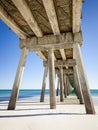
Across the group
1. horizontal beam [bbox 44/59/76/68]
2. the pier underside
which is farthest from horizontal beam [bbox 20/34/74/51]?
horizontal beam [bbox 44/59/76/68]

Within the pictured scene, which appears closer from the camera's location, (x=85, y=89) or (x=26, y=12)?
(x=26, y=12)

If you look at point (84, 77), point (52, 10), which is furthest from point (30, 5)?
point (84, 77)

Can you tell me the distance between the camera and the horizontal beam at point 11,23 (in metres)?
5.64

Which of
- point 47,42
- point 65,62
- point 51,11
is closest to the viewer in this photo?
point 51,11

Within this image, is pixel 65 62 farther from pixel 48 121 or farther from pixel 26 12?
pixel 48 121

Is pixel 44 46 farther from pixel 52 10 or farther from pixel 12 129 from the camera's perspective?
pixel 12 129

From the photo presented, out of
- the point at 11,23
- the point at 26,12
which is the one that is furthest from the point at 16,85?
the point at 26,12

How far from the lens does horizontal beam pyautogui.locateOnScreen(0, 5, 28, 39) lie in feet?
18.5

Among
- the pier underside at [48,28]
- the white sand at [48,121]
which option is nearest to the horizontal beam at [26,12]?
the pier underside at [48,28]

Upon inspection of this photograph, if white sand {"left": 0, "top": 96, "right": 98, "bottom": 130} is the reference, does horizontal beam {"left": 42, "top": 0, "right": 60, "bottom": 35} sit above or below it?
above

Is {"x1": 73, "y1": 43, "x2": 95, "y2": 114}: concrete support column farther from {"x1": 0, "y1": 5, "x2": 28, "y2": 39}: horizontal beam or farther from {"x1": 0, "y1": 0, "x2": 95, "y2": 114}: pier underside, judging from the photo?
{"x1": 0, "y1": 5, "x2": 28, "y2": 39}: horizontal beam

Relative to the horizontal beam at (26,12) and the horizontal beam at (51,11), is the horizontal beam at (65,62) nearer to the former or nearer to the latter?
the horizontal beam at (26,12)

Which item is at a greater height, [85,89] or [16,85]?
[16,85]

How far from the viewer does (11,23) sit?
6.33m
